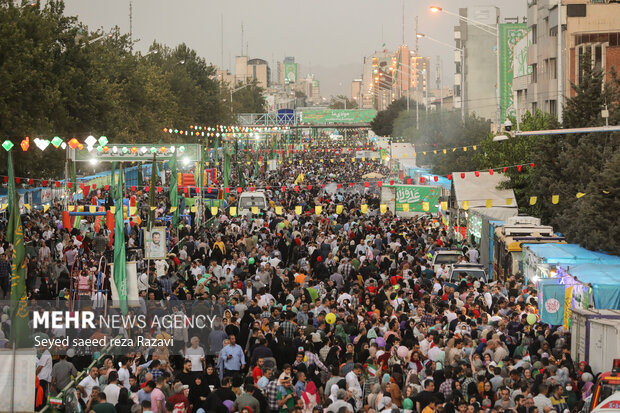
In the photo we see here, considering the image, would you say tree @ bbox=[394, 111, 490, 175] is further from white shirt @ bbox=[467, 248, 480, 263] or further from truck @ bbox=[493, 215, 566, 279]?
truck @ bbox=[493, 215, 566, 279]

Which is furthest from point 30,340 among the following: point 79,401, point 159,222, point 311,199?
point 311,199

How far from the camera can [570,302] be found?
18047 millimetres

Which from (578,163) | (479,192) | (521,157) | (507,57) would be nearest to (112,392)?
(578,163)

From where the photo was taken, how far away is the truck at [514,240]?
24953 millimetres

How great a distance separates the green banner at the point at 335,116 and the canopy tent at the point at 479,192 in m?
107

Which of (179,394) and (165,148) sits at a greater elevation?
(165,148)

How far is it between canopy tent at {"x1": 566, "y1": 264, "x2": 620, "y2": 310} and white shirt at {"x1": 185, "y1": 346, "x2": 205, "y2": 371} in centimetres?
710

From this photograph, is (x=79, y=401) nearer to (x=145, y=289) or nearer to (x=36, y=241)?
(x=145, y=289)

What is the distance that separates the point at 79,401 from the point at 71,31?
43.2 metres

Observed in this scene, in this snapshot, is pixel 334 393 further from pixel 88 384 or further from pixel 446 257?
pixel 446 257

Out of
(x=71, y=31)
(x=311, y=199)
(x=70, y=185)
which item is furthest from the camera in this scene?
(x=71, y=31)

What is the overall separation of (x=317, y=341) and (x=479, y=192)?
20.5 m

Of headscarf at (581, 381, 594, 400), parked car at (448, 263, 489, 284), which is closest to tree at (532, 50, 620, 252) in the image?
parked car at (448, 263, 489, 284)

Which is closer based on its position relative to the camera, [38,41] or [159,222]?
[159,222]
